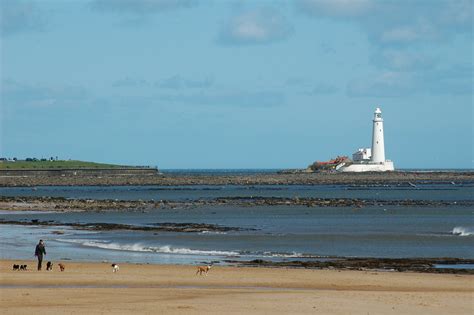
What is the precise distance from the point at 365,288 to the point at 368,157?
123778 mm

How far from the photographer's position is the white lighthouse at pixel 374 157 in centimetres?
12681

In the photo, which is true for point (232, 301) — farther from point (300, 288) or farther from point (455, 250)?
point (455, 250)

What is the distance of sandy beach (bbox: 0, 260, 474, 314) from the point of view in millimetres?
17500

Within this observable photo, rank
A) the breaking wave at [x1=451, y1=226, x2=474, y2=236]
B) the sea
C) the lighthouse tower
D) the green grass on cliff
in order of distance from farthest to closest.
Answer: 1. the green grass on cliff
2. the lighthouse tower
3. the breaking wave at [x1=451, y1=226, x2=474, y2=236]
4. the sea

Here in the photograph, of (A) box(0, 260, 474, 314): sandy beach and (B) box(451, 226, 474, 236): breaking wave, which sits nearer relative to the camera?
(A) box(0, 260, 474, 314): sandy beach

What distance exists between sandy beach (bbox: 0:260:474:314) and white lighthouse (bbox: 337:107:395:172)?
4060 inches

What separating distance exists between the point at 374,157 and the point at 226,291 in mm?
122507

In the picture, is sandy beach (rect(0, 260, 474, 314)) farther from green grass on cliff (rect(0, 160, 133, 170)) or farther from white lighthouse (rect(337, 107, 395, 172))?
green grass on cliff (rect(0, 160, 133, 170))

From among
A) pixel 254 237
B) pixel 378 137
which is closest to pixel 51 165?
pixel 378 137

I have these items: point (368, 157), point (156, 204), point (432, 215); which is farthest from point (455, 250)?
point (368, 157)

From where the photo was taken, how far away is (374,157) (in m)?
141

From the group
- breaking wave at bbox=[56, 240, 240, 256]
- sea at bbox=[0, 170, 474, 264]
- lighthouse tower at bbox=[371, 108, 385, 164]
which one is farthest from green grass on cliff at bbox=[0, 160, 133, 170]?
breaking wave at bbox=[56, 240, 240, 256]

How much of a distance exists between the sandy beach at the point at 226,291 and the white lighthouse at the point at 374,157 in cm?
10312

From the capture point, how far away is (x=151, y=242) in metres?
35.6
